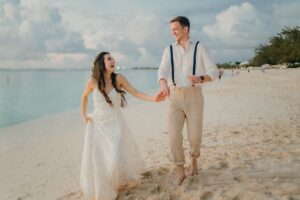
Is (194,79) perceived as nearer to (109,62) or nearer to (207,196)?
(109,62)

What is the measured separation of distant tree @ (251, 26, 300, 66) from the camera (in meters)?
79.4

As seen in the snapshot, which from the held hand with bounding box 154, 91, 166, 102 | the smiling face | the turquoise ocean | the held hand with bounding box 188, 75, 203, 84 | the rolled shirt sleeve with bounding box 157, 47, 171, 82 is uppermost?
the smiling face

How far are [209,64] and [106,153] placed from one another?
6.07ft

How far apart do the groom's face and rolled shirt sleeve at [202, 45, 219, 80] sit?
325mm

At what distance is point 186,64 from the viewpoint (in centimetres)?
511

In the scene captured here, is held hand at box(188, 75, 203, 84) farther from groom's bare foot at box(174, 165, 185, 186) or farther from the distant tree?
the distant tree

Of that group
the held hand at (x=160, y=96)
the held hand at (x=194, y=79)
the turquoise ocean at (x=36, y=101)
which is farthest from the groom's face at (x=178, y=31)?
the turquoise ocean at (x=36, y=101)

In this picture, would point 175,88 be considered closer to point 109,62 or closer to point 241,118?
point 109,62

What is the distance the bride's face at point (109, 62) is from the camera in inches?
200

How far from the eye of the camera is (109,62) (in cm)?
508

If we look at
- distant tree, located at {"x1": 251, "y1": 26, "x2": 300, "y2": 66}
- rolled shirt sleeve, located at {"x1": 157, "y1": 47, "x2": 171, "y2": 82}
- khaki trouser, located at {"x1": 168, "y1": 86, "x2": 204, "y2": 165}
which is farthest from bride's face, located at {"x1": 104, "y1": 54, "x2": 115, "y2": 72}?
distant tree, located at {"x1": 251, "y1": 26, "x2": 300, "y2": 66}

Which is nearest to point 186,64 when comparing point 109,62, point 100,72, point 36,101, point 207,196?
point 109,62

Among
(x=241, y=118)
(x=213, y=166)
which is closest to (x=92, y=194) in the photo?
(x=213, y=166)

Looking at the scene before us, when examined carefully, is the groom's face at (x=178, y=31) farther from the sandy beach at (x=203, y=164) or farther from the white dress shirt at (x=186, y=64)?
the sandy beach at (x=203, y=164)
